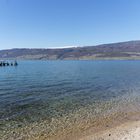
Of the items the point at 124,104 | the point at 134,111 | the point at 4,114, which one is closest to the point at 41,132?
the point at 4,114

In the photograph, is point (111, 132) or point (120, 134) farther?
point (111, 132)

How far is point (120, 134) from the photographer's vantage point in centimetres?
1697

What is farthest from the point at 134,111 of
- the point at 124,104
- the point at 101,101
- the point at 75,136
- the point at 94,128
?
the point at 75,136

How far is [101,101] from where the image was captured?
96.7ft

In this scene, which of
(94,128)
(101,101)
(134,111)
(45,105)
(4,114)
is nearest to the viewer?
(94,128)

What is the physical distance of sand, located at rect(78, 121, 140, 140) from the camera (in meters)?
16.1

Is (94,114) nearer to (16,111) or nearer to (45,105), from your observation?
(45,105)

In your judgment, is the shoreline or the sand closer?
the sand

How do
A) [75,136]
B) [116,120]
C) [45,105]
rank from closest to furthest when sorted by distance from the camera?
[75,136], [116,120], [45,105]

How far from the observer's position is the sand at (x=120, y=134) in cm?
1608

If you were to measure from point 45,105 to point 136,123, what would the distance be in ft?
37.2

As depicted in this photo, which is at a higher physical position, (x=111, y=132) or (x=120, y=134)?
(x=120, y=134)

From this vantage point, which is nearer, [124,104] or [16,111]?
[16,111]

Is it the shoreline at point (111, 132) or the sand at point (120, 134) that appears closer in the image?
the sand at point (120, 134)
